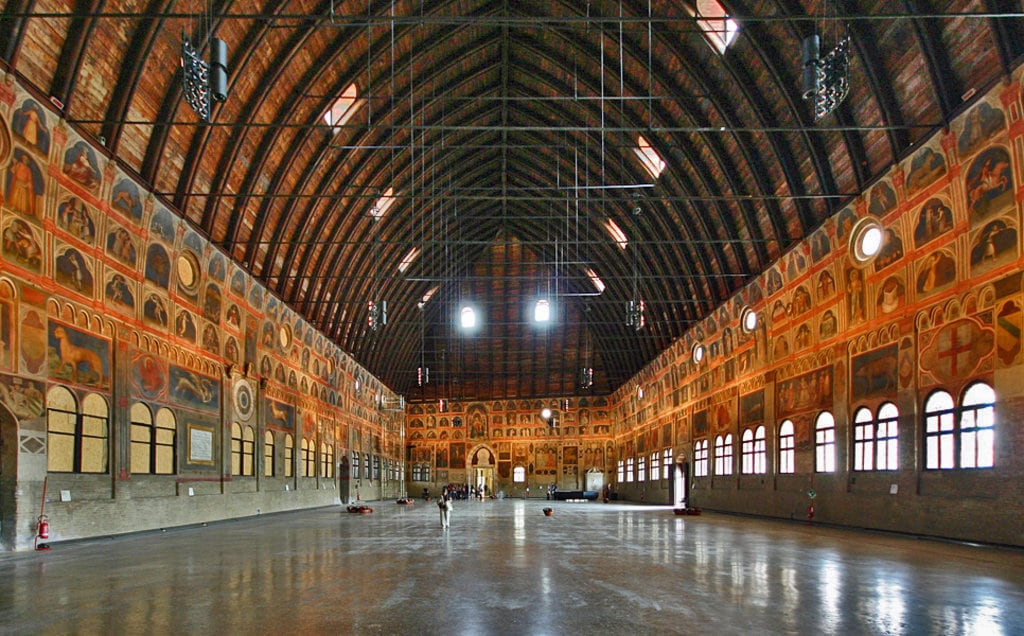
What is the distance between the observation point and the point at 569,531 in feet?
80.3

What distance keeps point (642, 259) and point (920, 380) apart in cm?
2650

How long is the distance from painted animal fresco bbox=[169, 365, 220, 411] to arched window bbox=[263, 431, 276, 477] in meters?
5.65

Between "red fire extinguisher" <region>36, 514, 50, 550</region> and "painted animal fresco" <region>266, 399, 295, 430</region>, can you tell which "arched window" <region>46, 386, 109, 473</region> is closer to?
"red fire extinguisher" <region>36, 514, 50, 550</region>

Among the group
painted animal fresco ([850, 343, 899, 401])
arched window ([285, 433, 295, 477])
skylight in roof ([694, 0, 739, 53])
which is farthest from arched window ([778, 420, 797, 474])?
arched window ([285, 433, 295, 477])

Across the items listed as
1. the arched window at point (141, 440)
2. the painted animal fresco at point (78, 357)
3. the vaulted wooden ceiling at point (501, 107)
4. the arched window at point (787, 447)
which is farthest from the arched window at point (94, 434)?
the arched window at point (787, 447)

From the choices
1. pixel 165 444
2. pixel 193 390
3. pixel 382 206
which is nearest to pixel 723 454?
pixel 382 206

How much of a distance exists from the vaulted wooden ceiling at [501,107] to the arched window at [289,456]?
24.0ft

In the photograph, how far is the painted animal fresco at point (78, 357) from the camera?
19266mm

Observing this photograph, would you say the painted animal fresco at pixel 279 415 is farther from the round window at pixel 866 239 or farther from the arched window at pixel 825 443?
the round window at pixel 866 239

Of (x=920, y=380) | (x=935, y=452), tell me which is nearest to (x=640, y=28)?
(x=920, y=380)

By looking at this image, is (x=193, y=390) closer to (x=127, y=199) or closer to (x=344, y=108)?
(x=127, y=199)

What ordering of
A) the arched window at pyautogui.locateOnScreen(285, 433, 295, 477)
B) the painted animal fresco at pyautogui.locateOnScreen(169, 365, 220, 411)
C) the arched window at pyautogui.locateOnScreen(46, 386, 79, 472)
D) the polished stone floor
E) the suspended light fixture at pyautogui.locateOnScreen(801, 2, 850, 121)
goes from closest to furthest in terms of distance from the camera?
the polished stone floor
the suspended light fixture at pyautogui.locateOnScreen(801, 2, 850, 121)
the arched window at pyautogui.locateOnScreen(46, 386, 79, 472)
the painted animal fresco at pyautogui.locateOnScreen(169, 365, 220, 411)
the arched window at pyautogui.locateOnScreen(285, 433, 295, 477)

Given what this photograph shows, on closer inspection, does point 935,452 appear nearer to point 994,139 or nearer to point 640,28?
point 994,139

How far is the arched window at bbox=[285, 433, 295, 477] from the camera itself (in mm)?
38688
